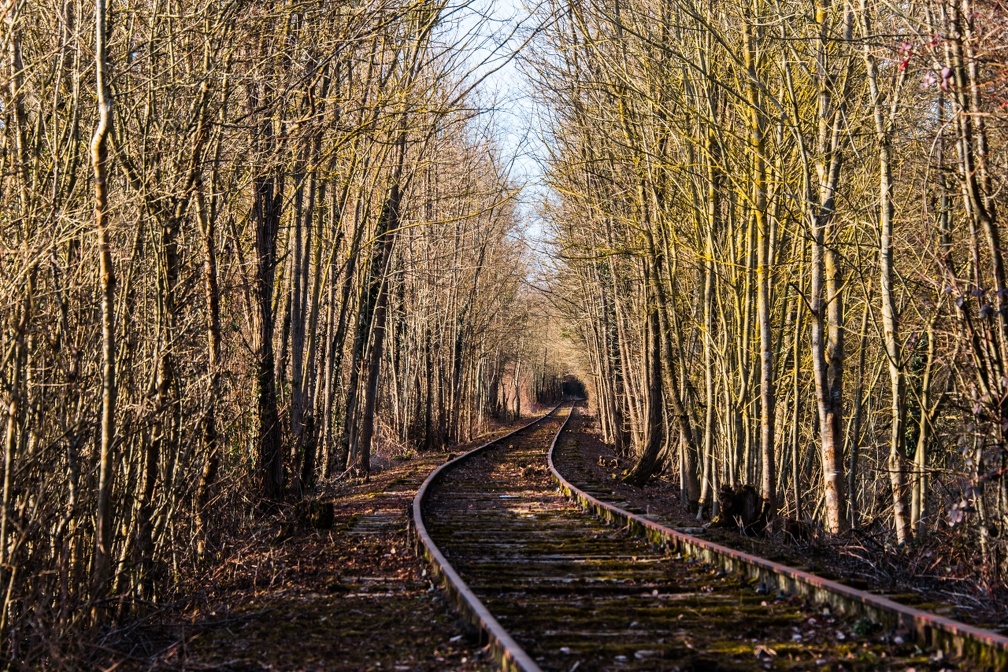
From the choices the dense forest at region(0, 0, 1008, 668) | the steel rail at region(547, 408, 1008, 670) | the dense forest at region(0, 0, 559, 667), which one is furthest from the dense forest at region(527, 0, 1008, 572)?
the dense forest at region(0, 0, 559, 667)

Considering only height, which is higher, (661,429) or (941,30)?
(941,30)

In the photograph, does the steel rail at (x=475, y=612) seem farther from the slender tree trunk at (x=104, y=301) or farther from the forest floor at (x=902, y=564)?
the forest floor at (x=902, y=564)

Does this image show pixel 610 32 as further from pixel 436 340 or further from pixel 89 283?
pixel 436 340

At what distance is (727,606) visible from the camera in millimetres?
7098

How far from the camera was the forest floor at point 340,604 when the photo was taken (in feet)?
20.4

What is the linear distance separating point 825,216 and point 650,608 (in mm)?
5562

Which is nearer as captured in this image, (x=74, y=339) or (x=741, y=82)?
(x=74, y=339)

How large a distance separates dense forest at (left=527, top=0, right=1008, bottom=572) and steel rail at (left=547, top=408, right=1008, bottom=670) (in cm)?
101

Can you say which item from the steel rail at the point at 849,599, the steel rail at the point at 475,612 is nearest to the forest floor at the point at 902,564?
the steel rail at the point at 849,599

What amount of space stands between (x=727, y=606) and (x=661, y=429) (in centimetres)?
1407

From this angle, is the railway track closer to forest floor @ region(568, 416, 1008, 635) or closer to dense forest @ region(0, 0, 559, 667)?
forest floor @ region(568, 416, 1008, 635)

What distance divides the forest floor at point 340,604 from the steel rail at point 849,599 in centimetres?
31

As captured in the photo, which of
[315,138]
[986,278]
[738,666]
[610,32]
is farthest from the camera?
[610,32]

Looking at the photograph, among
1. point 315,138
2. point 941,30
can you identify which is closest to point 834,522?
point 941,30
